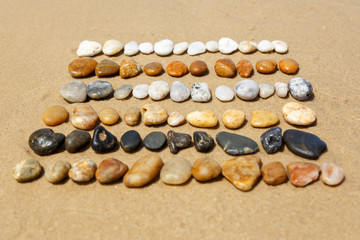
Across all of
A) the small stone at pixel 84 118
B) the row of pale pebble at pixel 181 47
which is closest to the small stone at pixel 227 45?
the row of pale pebble at pixel 181 47

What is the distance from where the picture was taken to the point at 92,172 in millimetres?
2068

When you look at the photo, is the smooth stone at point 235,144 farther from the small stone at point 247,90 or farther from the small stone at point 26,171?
the small stone at point 26,171

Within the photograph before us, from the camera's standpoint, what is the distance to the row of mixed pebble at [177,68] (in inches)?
115

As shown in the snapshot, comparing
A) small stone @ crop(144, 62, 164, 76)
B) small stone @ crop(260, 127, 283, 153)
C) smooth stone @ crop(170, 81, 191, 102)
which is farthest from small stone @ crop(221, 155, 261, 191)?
small stone @ crop(144, 62, 164, 76)

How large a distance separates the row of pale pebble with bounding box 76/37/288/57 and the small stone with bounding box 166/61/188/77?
299 mm

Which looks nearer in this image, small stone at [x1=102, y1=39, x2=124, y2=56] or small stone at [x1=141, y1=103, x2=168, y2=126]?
small stone at [x1=141, y1=103, x2=168, y2=126]

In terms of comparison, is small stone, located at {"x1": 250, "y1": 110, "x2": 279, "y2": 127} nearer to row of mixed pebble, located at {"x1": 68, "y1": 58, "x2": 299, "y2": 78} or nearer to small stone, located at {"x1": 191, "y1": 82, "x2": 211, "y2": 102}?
small stone, located at {"x1": 191, "y1": 82, "x2": 211, "y2": 102}

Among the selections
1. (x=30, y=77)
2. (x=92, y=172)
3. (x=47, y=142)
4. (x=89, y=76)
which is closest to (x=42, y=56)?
(x=30, y=77)

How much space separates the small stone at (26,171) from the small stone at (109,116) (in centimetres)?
65

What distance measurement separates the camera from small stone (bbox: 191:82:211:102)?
8.77 feet

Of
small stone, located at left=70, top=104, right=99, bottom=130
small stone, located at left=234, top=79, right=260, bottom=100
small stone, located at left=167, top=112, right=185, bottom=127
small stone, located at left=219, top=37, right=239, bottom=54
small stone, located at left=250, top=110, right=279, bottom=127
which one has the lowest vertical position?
small stone, located at left=70, top=104, right=99, bottom=130

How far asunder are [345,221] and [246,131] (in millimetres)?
982

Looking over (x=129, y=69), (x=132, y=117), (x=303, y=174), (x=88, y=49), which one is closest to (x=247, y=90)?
(x=303, y=174)

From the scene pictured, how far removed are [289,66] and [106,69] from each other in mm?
1953
